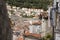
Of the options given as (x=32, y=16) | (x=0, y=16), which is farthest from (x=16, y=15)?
(x=0, y=16)

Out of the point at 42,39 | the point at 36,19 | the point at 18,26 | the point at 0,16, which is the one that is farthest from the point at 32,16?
the point at 0,16

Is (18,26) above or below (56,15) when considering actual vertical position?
below

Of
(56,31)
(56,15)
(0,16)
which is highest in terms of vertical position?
(0,16)

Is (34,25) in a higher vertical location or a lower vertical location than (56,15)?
lower

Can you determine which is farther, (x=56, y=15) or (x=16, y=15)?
(x=16, y=15)

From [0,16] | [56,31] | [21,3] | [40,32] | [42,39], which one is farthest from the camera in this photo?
[21,3]

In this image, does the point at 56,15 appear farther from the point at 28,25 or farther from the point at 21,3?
the point at 21,3

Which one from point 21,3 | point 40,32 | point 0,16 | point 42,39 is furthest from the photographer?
point 21,3

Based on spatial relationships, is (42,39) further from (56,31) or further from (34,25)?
(56,31)

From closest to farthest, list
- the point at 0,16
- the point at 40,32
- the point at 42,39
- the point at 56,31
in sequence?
1. the point at 0,16
2. the point at 56,31
3. the point at 42,39
4. the point at 40,32
